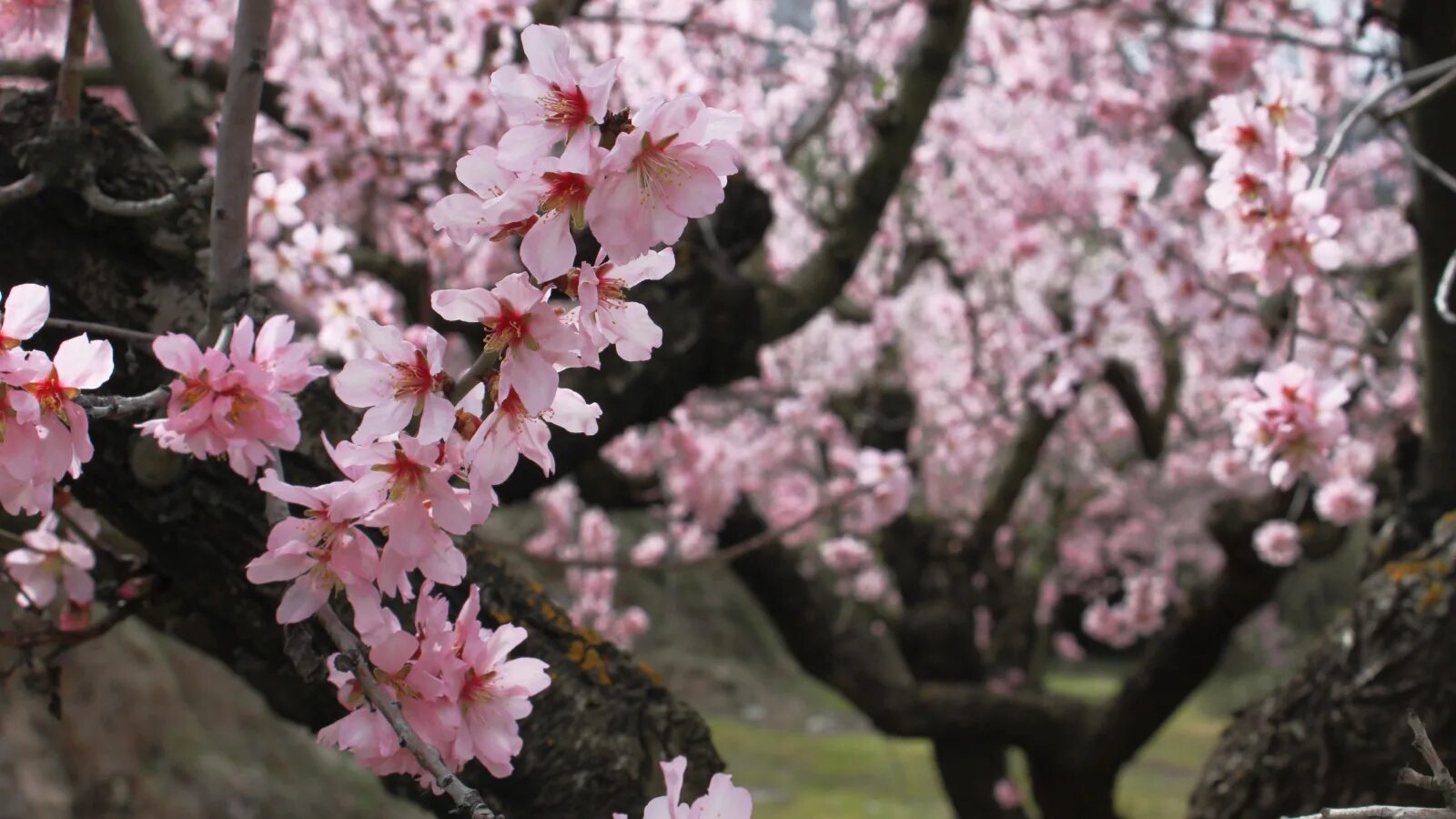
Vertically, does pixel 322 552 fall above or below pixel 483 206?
below

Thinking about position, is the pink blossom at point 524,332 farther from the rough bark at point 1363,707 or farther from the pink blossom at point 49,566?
the rough bark at point 1363,707

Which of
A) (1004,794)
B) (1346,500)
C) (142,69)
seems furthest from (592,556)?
(142,69)

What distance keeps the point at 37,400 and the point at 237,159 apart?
29cm

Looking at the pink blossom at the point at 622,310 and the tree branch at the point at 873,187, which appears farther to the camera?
the tree branch at the point at 873,187

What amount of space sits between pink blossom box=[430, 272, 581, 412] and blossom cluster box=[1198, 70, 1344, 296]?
1.35 m

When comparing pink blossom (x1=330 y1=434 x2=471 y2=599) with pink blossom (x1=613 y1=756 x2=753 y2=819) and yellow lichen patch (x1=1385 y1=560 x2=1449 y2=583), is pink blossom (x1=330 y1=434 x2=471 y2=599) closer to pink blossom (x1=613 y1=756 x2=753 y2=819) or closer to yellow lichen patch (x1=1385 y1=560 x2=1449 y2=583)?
pink blossom (x1=613 y1=756 x2=753 y2=819)

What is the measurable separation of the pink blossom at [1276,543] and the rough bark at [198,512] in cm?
224

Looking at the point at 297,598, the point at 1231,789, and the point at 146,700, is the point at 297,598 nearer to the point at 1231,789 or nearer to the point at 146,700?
the point at 1231,789

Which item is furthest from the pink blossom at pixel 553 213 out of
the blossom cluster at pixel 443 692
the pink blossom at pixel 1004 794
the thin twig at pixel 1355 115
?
the pink blossom at pixel 1004 794

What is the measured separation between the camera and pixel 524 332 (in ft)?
2.30

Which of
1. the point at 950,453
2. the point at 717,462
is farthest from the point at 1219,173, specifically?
the point at 950,453

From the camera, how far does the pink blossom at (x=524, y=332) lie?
27.1 inches

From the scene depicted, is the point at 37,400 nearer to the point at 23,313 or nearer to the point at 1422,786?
the point at 23,313

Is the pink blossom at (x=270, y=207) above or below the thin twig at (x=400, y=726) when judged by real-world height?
below
